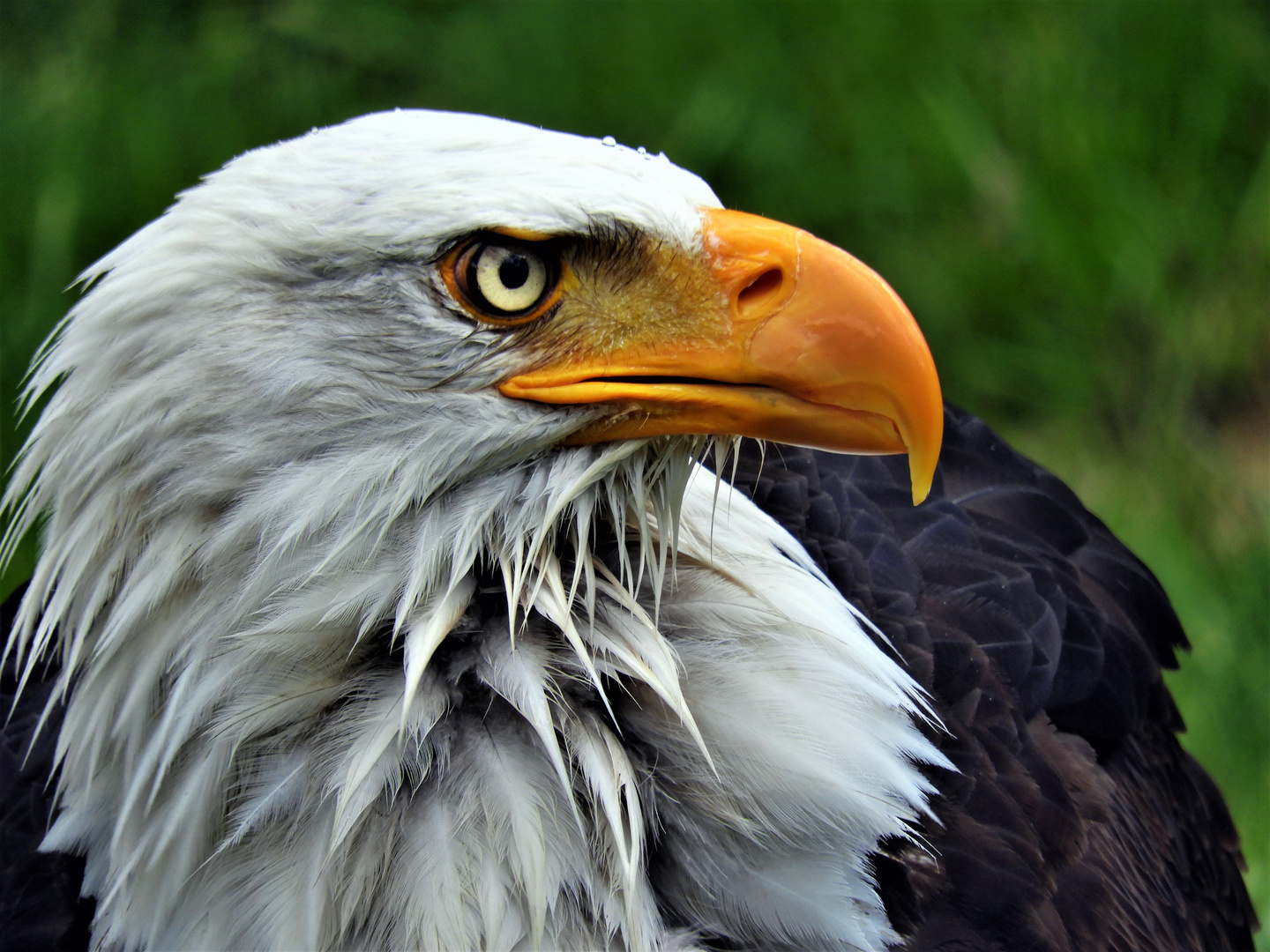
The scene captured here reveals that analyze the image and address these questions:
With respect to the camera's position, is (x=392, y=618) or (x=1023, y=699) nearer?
(x=392, y=618)

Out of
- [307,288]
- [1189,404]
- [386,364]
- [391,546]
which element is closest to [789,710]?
[391,546]

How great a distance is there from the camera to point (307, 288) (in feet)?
6.45

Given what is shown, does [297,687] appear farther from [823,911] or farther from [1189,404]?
[1189,404]

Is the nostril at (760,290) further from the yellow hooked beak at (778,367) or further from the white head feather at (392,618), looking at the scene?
the white head feather at (392,618)

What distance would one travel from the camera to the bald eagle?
6.31 ft

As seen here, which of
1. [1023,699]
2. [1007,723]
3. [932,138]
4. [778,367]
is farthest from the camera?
[932,138]

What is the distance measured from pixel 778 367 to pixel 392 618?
0.67 meters

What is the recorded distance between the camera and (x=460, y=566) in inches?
77.0

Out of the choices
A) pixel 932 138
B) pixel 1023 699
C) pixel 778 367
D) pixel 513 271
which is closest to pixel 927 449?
pixel 778 367

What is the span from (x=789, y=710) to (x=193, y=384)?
1010 mm

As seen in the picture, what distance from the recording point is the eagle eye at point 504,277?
6.30 feet

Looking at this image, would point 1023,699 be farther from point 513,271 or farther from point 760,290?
point 513,271

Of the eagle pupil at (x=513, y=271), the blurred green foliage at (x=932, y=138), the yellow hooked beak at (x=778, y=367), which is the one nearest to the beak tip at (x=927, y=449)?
the yellow hooked beak at (x=778, y=367)

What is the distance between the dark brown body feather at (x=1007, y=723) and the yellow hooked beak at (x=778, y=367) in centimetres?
31
